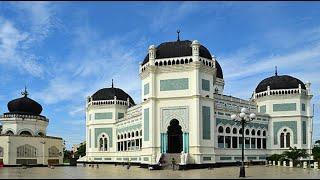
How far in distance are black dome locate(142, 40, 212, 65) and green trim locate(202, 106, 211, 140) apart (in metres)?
5.55

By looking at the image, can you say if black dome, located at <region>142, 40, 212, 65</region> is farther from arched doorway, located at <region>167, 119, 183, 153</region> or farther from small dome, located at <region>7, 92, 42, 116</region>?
small dome, located at <region>7, 92, 42, 116</region>

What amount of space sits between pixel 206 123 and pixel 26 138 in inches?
1071

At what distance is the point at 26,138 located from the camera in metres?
57.4

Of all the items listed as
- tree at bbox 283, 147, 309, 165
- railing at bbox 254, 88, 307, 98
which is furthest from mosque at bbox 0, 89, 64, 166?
tree at bbox 283, 147, 309, 165

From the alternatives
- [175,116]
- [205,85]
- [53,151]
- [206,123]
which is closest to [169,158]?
[175,116]

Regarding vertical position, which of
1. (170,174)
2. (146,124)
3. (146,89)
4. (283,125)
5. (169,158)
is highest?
(146,89)

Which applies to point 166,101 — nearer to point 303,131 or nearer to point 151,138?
point 151,138

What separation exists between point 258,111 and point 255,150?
6.74 meters

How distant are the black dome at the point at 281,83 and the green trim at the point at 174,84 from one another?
17618 mm

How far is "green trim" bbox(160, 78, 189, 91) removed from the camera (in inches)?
1657

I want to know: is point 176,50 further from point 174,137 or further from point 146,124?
point 174,137

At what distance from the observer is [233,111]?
4862 cm

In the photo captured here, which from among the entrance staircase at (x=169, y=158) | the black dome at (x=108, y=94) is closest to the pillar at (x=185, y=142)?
the entrance staircase at (x=169, y=158)

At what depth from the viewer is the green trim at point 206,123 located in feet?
138
